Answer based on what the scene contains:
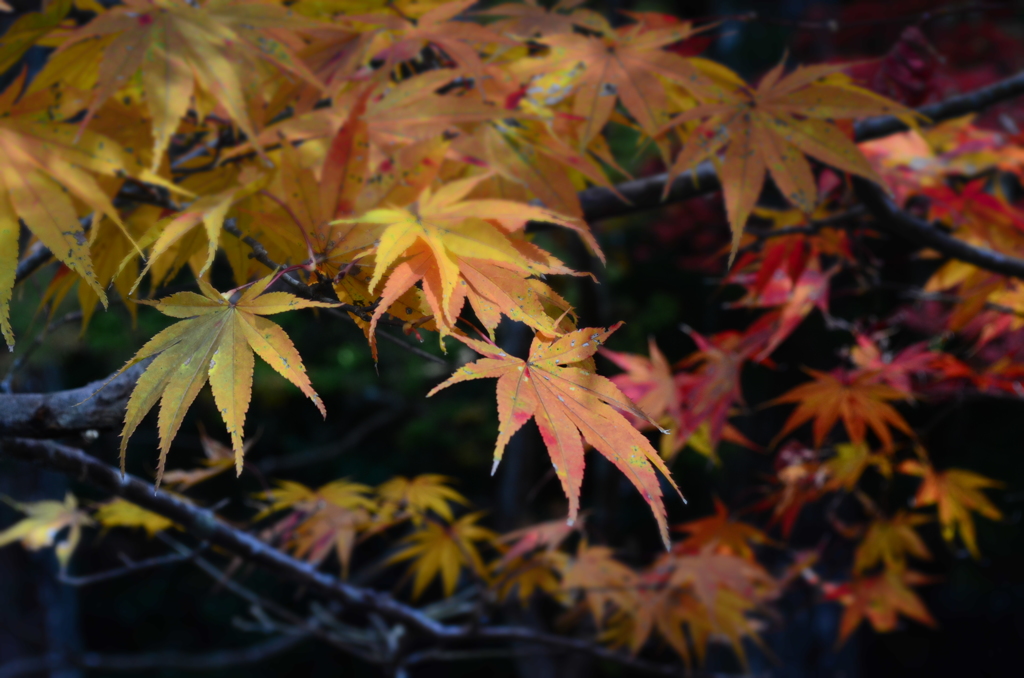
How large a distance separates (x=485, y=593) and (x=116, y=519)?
0.55 metres

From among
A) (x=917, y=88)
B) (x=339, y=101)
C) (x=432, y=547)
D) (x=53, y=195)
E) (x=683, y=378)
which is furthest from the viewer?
(x=432, y=547)

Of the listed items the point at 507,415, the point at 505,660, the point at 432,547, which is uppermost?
the point at 507,415

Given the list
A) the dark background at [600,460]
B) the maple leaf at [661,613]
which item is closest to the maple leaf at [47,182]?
the maple leaf at [661,613]

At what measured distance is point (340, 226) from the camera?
0.53 meters

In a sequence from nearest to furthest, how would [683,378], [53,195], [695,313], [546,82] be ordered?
[53,195], [546,82], [683,378], [695,313]

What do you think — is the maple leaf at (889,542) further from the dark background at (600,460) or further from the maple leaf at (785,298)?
the dark background at (600,460)

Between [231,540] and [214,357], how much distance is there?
1.85 feet

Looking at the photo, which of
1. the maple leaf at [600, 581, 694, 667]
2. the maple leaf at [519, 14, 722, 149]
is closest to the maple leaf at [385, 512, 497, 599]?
the maple leaf at [600, 581, 694, 667]

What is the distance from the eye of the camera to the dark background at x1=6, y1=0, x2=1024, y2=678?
2.73 m

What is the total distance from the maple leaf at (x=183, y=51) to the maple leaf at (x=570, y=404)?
29 cm

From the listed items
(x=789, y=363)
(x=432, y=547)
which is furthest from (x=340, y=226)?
(x=789, y=363)

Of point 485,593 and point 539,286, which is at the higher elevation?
point 539,286

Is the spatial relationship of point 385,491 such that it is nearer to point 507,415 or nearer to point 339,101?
point 339,101

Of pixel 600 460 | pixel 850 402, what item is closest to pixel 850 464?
pixel 850 402
